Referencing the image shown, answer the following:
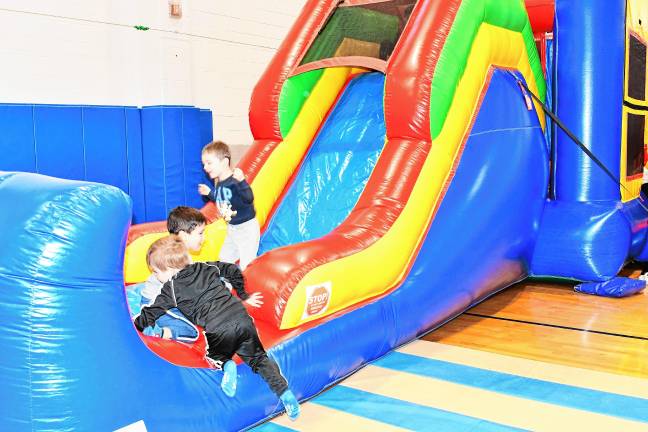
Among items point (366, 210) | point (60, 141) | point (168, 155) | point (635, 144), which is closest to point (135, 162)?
point (168, 155)

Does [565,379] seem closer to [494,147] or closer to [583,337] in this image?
[583,337]

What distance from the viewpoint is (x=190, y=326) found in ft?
7.82

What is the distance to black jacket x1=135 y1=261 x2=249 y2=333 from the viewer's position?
7.31 feet

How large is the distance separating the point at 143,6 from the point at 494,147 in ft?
10.2

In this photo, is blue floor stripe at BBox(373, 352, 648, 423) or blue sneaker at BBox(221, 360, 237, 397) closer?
blue sneaker at BBox(221, 360, 237, 397)

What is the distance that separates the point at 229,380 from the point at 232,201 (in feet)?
4.17

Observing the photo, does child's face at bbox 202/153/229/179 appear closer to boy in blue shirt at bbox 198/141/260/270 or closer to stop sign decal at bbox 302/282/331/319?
boy in blue shirt at bbox 198/141/260/270

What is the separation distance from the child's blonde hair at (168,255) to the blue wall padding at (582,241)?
2693 millimetres

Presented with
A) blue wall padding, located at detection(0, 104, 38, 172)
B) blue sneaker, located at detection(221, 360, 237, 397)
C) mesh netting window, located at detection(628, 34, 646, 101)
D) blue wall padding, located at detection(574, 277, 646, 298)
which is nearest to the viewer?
blue sneaker, located at detection(221, 360, 237, 397)

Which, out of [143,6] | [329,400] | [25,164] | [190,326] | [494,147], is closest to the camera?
[190,326]

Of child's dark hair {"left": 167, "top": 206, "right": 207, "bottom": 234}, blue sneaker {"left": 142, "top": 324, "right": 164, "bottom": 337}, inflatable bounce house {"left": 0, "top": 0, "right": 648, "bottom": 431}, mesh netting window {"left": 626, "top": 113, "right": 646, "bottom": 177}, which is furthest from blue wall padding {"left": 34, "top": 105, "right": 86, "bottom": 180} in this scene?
mesh netting window {"left": 626, "top": 113, "right": 646, "bottom": 177}

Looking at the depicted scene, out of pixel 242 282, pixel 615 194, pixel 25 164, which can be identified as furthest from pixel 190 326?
pixel 615 194

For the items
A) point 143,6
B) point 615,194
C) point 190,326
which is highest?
point 143,6

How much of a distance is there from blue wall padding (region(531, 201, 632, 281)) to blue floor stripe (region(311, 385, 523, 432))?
2.06 meters
